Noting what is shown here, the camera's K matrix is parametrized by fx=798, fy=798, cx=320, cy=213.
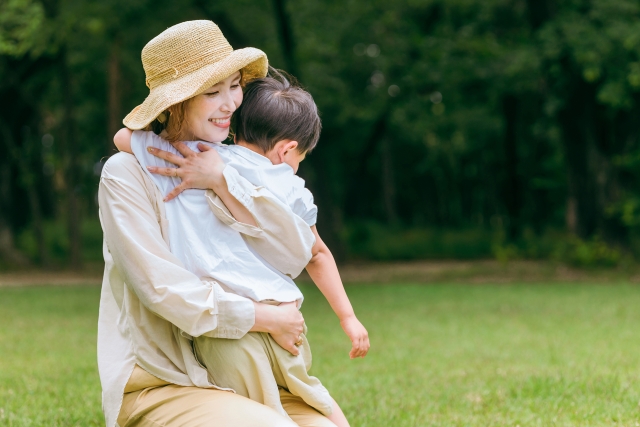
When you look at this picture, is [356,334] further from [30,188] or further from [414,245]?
[414,245]

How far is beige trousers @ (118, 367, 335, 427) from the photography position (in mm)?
2459

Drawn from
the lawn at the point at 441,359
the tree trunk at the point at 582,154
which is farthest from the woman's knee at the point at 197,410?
the tree trunk at the point at 582,154

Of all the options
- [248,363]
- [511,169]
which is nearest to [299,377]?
[248,363]

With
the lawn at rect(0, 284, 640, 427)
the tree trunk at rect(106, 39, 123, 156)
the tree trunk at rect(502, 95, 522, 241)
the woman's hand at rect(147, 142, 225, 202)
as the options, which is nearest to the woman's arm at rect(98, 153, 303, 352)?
the woman's hand at rect(147, 142, 225, 202)

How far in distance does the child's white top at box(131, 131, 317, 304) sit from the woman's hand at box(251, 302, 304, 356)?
41 millimetres

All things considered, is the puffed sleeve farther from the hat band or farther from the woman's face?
the hat band

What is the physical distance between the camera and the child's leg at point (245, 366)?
257cm

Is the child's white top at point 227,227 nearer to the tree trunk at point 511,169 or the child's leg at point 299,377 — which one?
the child's leg at point 299,377

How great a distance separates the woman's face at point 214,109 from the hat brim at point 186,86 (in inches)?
2.1

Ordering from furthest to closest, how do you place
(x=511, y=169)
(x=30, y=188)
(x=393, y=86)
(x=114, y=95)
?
(x=511, y=169) < (x=393, y=86) < (x=114, y=95) < (x=30, y=188)

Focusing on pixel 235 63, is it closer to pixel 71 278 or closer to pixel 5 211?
pixel 71 278

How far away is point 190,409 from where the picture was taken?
8.30 feet

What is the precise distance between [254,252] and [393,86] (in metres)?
20.2

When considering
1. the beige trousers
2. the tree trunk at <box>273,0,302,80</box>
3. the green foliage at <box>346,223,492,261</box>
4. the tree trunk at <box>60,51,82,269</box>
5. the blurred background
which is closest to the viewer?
the beige trousers
